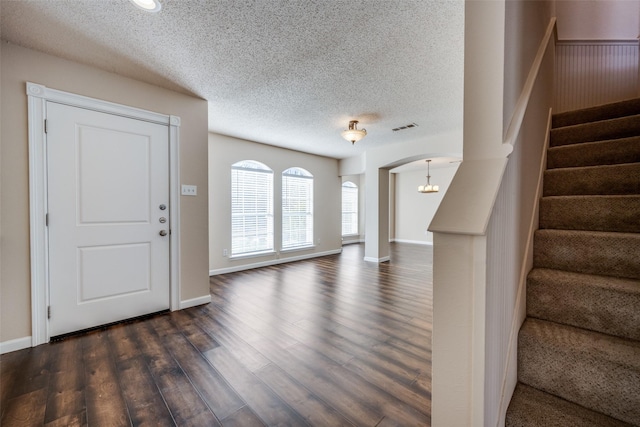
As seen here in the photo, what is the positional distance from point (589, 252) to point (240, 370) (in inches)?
88.6

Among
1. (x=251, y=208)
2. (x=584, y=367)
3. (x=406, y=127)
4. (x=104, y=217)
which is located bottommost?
(x=584, y=367)

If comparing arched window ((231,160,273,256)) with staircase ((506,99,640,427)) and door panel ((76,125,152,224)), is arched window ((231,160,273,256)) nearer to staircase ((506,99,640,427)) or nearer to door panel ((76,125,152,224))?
door panel ((76,125,152,224))

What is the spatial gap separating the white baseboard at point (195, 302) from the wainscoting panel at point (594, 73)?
463cm

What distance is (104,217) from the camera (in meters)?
2.57

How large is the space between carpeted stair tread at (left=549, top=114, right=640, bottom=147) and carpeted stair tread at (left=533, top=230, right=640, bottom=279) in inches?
40.2

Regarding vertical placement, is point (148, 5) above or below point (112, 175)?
above

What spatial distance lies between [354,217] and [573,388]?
7945mm

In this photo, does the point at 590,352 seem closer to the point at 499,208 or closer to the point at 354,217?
the point at 499,208

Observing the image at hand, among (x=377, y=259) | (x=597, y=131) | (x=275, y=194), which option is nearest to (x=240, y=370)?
(x=597, y=131)

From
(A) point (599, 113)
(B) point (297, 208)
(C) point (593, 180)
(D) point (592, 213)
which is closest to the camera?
(D) point (592, 213)

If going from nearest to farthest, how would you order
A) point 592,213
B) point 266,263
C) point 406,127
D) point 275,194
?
point 592,213 < point 406,127 < point 266,263 < point 275,194

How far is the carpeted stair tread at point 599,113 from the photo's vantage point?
6.42 ft

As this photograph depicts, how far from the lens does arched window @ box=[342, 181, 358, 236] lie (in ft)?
28.1

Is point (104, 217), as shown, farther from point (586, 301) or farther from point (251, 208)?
point (586, 301)
